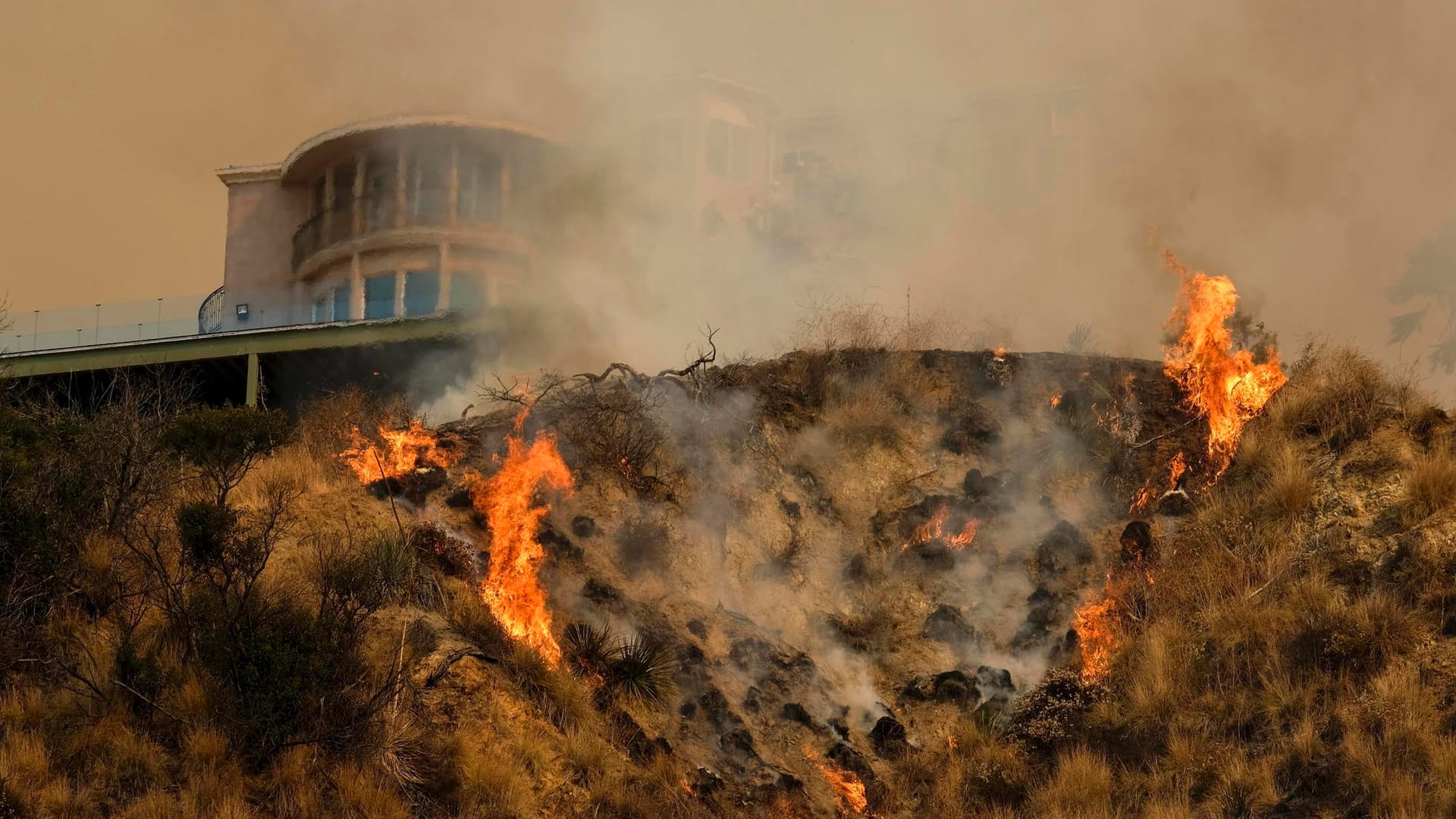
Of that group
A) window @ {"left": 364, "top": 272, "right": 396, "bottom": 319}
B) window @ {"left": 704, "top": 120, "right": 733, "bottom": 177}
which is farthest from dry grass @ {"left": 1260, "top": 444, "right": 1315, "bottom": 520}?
window @ {"left": 704, "top": 120, "right": 733, "bottom": 177}

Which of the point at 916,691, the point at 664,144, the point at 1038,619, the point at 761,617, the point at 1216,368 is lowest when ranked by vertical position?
the point at 916,691

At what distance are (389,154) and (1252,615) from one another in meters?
23.2

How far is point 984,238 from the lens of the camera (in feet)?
117

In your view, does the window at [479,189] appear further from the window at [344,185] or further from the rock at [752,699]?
the rock at [752,699]

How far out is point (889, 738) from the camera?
17.5 m

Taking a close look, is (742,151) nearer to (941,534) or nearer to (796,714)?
(941,534)

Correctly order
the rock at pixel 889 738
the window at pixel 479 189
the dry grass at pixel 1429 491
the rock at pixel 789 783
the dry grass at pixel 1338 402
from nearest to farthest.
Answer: the rock at pixel 789 783 → the rock at pixel 889 738 → the dry grass at pixel 1429 491 → the dry grass at pixel 1338 402 → the window at pixel 479 189

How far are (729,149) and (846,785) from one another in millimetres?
26945

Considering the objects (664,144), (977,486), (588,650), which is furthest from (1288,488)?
(664,144)

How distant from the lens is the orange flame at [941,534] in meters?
20.3

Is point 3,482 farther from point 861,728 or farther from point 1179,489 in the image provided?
point 1179,489

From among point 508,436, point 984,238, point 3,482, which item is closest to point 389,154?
point 984,238

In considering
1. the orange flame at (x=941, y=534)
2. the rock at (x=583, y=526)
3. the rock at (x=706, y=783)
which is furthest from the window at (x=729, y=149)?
the rock at (x=706, y=783)

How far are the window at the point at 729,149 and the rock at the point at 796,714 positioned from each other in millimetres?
24290
